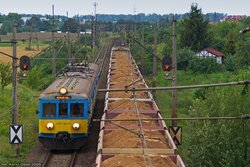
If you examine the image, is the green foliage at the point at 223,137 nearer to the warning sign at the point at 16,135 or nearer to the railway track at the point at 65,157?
the railway track at the point at 65,157

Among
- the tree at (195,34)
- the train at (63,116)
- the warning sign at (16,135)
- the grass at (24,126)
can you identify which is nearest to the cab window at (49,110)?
the train at (63,116)

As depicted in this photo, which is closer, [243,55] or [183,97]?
[183,97]

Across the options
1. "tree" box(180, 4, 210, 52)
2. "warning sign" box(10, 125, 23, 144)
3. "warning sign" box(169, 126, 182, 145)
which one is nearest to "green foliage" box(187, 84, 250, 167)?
"warning sign" box(169, 126, 182, 145)

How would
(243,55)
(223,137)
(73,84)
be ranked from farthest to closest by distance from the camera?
(243,55) < (73,84) < (223,137)

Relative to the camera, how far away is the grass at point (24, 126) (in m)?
19.9

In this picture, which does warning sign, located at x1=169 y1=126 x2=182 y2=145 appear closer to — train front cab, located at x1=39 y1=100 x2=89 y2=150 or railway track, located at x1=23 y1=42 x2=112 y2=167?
railway track, located at x1=23 y1=42 x2=112 y2=167

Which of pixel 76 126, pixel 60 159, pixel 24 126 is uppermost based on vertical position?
pixel 76 126

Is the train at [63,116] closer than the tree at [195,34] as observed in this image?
A: Yes

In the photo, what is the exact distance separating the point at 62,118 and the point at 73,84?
212 centimetres

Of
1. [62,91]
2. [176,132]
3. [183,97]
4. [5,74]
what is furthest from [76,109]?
[5,74]

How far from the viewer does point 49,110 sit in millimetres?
19344

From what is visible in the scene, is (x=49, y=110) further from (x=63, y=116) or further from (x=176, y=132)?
(x=176, y=132)

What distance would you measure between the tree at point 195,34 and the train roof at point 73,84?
39.8m

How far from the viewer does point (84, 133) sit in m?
19.6
